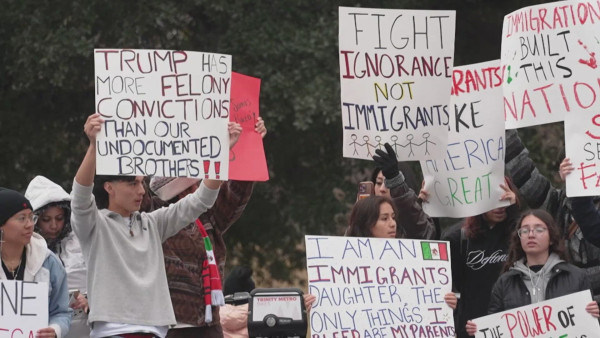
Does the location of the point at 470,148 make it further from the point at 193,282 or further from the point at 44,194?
the point at 44,194

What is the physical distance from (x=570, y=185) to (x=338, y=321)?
1356mm

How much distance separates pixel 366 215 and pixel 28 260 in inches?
71.3

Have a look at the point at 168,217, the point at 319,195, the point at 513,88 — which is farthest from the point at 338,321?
the point at 319,195

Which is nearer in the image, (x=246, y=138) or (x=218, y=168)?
(x=218, y=168)

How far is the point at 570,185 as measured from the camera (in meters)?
8.24

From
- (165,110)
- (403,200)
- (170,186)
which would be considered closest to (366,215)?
(403,200)

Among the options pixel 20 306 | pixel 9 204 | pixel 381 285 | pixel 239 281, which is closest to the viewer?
pixel 20 306

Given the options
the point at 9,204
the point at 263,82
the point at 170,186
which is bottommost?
the point at 9,204

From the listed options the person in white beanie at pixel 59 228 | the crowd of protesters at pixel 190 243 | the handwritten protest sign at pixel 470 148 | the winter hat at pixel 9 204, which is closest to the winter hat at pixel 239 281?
the crowd of protesters at pixel 190 243

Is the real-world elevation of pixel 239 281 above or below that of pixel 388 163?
below

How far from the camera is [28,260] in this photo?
7703mm

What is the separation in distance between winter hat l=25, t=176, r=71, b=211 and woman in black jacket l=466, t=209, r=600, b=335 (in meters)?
2.23

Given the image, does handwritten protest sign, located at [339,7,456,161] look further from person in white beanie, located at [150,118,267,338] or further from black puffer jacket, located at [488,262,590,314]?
black puffer jacket, located at [488,262,590,314]

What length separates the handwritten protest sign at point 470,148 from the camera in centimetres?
902
